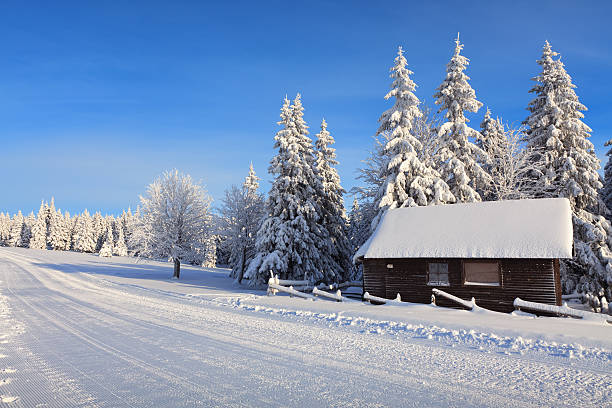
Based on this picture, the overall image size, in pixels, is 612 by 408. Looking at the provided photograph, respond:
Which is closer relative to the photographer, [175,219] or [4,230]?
[175,219]

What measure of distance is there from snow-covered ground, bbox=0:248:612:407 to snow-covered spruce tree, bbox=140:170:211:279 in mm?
21440

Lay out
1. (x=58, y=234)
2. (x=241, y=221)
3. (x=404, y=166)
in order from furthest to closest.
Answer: (x=58, y=234)
(x=241, y=221)
(x=404, y=166)

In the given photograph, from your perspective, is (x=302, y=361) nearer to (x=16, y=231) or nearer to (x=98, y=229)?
(x=98, y=229)

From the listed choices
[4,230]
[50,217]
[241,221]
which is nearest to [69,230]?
[50,217]

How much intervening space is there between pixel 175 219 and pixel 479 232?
28474 mm

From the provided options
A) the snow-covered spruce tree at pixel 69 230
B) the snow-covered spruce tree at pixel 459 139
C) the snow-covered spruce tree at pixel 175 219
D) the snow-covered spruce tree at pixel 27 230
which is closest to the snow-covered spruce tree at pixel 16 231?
the snow-covered spruce tree at pixel 27 230

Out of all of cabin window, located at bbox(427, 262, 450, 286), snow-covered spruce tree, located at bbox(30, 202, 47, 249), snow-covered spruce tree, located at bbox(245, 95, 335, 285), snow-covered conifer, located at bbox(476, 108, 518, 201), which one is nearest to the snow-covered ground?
cabin window, located at bbox(427, 262, 450, 286)

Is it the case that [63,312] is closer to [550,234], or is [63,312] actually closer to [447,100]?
[550,234]

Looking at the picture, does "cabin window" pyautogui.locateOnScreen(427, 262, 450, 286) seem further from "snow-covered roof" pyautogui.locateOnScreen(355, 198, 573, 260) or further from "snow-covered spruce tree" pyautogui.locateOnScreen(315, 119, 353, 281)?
"snow-covered spruce tree" pyautogui.locateOnScreen(315, 119, 353, 281)

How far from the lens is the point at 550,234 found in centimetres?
1625

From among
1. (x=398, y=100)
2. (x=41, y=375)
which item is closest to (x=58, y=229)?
(x=398, y=100)

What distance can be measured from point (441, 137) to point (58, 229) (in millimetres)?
106857

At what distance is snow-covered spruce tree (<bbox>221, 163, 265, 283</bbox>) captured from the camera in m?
34.7

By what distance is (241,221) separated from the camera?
3519 cm
